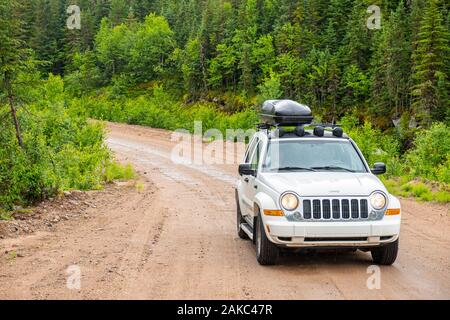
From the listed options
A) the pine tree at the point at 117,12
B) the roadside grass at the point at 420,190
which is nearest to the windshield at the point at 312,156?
the roadside grass at the point at 420,190

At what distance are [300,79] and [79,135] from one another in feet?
190

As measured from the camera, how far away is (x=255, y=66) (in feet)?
276

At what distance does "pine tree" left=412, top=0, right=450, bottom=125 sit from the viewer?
2256 inches

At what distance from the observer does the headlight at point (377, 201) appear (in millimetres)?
7648

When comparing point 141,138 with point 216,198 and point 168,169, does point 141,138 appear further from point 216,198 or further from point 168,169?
point 216,198

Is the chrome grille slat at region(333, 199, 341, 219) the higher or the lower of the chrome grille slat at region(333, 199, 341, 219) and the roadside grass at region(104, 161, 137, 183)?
the higher

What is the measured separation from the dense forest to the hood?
1162cm

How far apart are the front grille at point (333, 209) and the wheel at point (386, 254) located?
2.35 feet

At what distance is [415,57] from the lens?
199ft

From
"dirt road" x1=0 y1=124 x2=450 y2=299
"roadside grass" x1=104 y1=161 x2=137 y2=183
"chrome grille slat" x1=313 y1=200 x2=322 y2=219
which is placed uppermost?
"chrome grille slat" x1=313 y1=200 x2=322 y2=219

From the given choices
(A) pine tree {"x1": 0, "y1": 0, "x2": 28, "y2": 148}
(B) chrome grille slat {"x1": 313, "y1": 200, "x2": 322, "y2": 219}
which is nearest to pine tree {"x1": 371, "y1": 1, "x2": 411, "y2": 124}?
(A) pine tree {"x1": 0, "y1": 0, "x2": 28, "y2": 148}

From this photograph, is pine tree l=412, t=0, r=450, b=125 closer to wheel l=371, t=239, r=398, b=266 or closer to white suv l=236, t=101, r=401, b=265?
white suv l=236, t=101, r=401, b=265

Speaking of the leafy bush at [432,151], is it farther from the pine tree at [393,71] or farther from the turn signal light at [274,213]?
the pine tree at [393,71]
